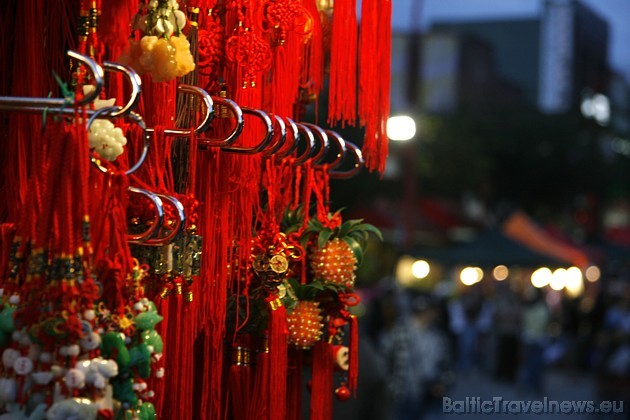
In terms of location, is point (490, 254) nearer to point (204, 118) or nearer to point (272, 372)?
point (272, 372)

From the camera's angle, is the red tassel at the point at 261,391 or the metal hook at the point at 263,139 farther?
the red tassel at the point at 261,391

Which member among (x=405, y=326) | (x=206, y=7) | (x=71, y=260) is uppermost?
(x=206, y=7)

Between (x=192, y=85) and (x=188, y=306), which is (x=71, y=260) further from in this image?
(x=192, y=85)

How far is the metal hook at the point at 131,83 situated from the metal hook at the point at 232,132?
0.26 meters

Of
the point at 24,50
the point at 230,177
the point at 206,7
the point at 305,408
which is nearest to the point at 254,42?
the point at 206,7

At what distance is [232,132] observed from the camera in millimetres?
2023

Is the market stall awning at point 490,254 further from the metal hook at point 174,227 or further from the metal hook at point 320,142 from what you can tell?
the metal hook at point 174,227

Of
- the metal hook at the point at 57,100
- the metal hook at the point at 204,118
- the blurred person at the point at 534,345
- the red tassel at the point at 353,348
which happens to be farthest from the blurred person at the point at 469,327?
the metal hook at the point at 57,100

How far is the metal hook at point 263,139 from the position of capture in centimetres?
205

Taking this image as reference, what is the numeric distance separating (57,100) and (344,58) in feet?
3.22

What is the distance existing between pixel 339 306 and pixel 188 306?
566 millimetres

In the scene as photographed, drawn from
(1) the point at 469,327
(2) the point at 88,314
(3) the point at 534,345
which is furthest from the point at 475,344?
(2) the point at 88,314

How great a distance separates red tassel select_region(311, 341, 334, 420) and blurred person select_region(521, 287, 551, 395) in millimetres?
10375

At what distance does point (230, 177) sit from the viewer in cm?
221
